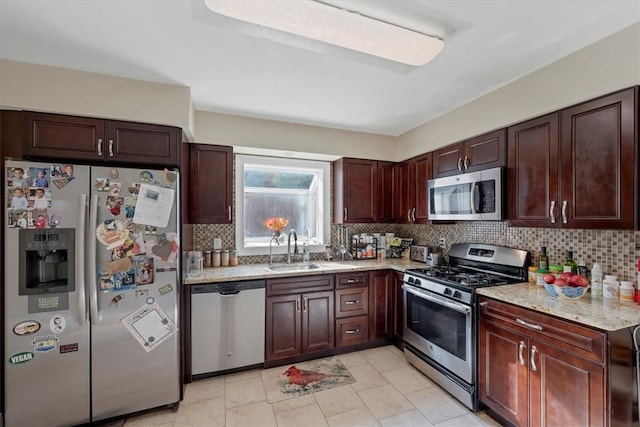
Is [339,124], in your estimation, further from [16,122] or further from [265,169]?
[16,122]

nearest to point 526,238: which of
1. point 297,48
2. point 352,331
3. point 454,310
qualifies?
point 454,310

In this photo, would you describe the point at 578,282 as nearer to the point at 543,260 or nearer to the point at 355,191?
the point at 543,260

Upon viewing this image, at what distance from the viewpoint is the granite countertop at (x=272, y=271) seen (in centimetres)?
250

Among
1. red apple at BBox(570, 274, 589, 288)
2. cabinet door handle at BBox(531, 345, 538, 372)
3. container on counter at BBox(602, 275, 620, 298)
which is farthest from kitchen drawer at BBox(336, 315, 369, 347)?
container on counter at BBox(602, 275, 620, 298)

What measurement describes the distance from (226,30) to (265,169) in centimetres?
191

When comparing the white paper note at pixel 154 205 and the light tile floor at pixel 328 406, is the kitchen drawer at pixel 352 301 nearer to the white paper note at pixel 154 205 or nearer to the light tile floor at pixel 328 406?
the light tile floor at pixel 328 406

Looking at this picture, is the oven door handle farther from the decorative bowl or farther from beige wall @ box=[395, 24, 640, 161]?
beige wall @ box=[395, 24, 640, 161]

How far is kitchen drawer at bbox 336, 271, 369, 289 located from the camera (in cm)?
294

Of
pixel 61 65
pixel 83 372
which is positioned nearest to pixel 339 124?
pixel 61 65

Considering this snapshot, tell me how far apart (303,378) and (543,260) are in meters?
2.23

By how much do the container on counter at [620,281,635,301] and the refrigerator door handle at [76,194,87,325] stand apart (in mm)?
3428

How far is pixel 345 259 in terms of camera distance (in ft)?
11.7

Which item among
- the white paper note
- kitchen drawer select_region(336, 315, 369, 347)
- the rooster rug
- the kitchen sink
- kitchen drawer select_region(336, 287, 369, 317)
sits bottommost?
the rooster rug

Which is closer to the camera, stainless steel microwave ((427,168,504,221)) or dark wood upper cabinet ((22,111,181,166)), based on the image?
dark wood upper cabinet ((22,111,181,166))
